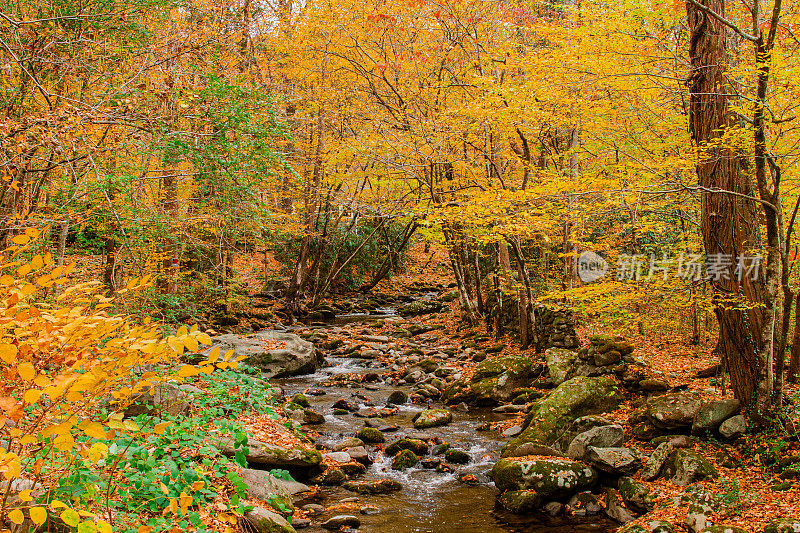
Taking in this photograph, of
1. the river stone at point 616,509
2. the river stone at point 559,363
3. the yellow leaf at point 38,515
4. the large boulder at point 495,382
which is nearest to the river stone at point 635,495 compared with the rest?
the river stone at point 616,509

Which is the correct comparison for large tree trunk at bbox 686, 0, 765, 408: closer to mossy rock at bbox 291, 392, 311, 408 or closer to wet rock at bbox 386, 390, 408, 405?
wet rock at bbox 386, 390, 408, 405

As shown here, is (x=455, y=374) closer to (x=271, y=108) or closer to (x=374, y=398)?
(x=374, y=398)

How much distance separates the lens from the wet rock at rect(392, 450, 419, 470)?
722 cm

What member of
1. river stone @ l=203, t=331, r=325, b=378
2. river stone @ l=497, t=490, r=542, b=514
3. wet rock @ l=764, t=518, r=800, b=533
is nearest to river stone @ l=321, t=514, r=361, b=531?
river stone @ l=497, t=490, r=542, b=514

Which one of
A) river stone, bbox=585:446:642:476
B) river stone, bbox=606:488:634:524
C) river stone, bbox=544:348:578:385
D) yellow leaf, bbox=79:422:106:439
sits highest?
yellow leaf, bbox=79:422:106:439

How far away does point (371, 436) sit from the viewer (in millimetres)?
8125

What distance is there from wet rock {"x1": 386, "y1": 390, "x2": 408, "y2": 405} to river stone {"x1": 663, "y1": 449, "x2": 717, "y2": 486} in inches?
206

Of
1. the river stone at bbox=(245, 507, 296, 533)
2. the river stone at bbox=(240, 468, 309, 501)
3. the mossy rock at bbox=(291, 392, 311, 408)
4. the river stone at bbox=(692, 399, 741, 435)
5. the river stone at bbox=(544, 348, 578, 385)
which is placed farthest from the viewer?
the river stone at bbox=(544, 348, 578, 385)

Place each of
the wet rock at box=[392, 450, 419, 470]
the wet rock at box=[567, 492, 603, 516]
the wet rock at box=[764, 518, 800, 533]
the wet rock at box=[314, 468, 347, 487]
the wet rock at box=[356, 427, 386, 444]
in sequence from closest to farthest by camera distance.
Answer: the wet rock at box=[764, 518, 800, 533] < the wet rock at box=[567, 492, 603, 516] < the wet rock at box=[314, 468, 347, 487] < the wet rock at box=[392, 450, 419, 470] < the wet rock at box=[356, 427, 386, 444]

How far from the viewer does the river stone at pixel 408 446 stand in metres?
7.66

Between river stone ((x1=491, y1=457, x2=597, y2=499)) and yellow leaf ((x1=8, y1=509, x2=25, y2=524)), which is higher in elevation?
yellow leaf ((x1=8, y1=509, x2=25, y2=524))

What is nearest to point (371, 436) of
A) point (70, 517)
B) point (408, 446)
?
point (408, 446)

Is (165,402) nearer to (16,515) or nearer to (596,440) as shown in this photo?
(16,515)

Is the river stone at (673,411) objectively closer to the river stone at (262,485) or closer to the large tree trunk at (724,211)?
the large tree trunk at (724,211)
